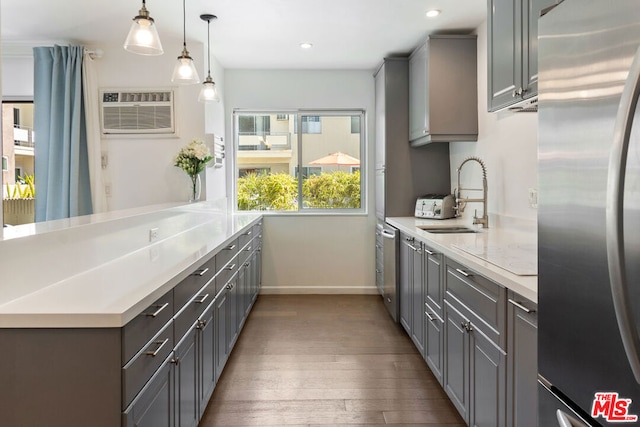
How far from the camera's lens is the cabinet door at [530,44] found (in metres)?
2.08

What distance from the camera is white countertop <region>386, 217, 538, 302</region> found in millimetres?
1646

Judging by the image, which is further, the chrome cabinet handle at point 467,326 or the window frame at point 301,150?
the window frame at point 301,150

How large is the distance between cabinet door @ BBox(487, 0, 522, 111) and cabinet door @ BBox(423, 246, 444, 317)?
0.93 meters

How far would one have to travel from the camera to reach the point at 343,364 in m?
3.24

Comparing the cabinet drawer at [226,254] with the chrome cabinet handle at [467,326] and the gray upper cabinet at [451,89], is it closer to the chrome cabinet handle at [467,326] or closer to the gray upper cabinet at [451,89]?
the chrome cabinet handle at [467,326]

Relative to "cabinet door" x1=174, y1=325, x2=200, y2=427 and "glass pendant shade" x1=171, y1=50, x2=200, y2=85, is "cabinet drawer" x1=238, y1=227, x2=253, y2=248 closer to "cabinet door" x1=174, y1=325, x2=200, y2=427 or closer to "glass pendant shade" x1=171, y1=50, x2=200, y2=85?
"glass pendant shade" x1=171, y1=50, x2=200, y2=85

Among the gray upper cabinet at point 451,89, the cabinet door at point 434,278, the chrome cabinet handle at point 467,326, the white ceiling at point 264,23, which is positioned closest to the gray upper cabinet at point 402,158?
the white ceiling at point 264,23

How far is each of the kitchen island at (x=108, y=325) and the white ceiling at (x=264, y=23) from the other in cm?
173

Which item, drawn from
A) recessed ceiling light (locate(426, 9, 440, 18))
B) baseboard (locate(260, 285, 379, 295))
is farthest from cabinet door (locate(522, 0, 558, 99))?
baseboard (locate(260, 285, 379, 295))

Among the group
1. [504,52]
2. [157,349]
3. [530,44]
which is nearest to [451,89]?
[504,52]

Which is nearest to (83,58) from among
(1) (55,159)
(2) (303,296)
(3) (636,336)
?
(1) (55,159)

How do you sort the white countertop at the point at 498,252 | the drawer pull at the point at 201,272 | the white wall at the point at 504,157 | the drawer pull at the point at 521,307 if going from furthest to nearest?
the white wall at the point at 504,157 → the drawer pull at the point at 201,272 → the white countertop at the point at 498,252 → the drawer pull at the point at 521,307

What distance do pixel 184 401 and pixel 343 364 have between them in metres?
1.51

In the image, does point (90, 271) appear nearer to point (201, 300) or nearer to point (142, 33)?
point (201, 300)
